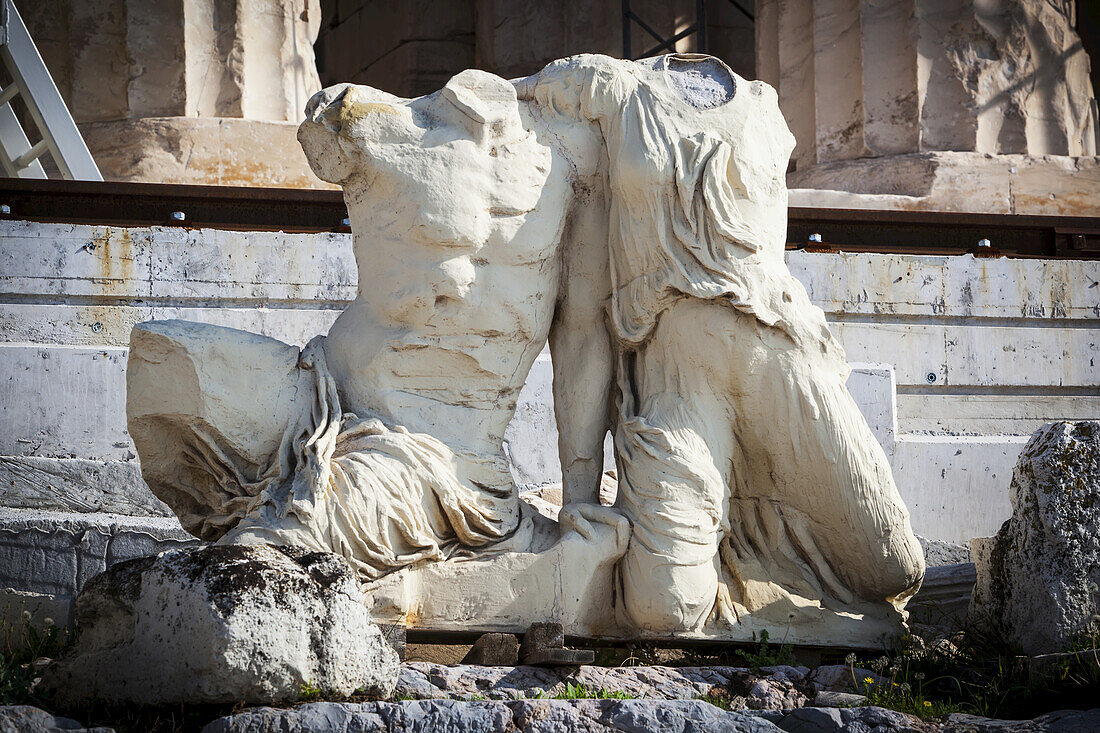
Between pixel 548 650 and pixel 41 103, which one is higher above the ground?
pixel 41 103

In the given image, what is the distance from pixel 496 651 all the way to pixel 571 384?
0.98 metres

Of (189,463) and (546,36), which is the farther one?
(546,36)

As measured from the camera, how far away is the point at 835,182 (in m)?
9.73

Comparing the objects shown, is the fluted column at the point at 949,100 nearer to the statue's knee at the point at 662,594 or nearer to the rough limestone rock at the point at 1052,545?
the rough limestone rock at the point at 1052,545

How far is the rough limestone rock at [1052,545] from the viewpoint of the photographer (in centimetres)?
412

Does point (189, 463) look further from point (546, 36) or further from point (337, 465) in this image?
point (546, 36)

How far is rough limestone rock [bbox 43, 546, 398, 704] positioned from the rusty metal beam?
3607 millimetres

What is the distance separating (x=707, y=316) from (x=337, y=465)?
123 centimetres

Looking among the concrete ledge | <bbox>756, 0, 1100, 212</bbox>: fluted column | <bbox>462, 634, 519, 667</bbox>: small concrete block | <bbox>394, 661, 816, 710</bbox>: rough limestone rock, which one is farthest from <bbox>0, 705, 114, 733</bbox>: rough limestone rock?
<bbox>756, 0, 1100, 212</bbox>: fluted column

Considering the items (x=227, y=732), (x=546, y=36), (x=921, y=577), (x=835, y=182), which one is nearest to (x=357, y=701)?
(x=227, y=732)

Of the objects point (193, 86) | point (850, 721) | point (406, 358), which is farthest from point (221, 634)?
point (193, 86)

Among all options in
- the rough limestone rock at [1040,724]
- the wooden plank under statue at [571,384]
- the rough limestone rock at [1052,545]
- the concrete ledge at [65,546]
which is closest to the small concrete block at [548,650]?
the wooden plank under statue at [571,384]

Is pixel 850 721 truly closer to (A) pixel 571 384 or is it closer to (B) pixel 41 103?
(A) pixel 571 384

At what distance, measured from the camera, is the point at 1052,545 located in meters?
4.20
